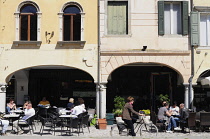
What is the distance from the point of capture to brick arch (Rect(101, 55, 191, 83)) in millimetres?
18109

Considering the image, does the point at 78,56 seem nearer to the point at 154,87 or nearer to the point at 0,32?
the point at 0,32

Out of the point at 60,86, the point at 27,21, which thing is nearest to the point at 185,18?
the point at 27,21

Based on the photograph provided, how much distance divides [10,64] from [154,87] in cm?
878

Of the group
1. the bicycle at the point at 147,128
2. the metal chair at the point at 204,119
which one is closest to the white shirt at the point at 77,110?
the bicycle at the point at 147,128

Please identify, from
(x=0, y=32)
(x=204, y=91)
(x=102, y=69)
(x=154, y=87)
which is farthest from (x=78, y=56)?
(x=204, y=91)

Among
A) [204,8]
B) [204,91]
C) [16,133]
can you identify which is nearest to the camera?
[16,133]

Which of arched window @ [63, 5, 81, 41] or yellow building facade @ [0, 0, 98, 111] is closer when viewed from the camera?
yellow building facade @ [0, 0, 98, 111]

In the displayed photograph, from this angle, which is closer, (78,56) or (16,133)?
(16,133)

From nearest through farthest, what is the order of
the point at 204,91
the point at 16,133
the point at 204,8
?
1. the point at 16,133
2. the point at 204,8
3. the point at 204,91

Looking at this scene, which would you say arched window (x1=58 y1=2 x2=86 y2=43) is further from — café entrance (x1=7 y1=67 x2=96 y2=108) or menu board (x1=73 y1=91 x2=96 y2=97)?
menu board (x1=73 y1=91 x2=96 y2=97)

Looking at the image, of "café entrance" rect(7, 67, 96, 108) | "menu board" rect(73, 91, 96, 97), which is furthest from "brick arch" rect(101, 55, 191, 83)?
"menu board" rect(73, 91, 96, 97)

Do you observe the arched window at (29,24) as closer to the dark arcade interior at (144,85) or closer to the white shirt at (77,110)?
the white shirt at (77,110)

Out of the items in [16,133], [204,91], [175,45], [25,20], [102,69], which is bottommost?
[16,133]

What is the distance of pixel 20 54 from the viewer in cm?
1822
